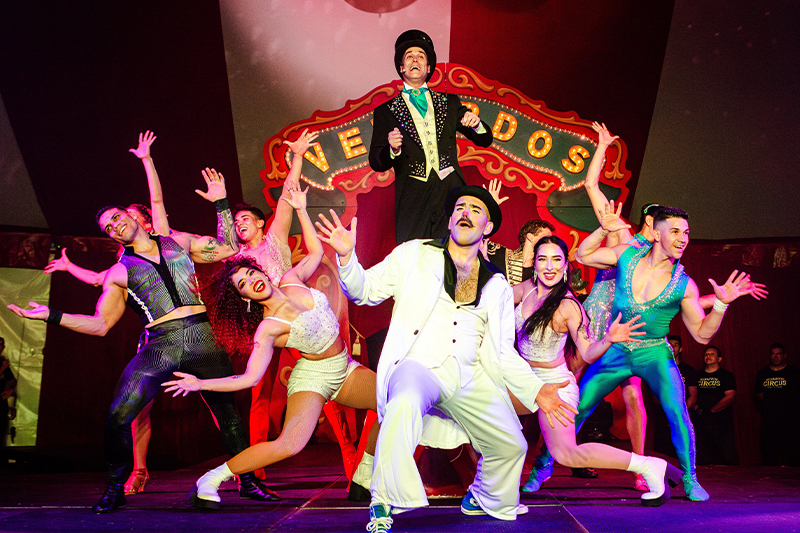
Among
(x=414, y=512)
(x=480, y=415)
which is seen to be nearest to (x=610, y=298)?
(x=480, y=415)

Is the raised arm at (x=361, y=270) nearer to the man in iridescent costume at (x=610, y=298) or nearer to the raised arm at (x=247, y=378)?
the raised arm at (x=247, y=378)

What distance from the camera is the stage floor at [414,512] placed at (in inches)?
109

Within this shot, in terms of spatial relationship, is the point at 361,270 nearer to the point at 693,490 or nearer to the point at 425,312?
the point at 425,312

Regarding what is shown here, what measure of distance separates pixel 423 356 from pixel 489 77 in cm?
463

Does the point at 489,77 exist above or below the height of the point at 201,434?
above

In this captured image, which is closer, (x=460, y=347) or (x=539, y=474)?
(x=460, y=347)

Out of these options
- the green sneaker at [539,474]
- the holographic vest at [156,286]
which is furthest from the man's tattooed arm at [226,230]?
the green sneaker at [539,474]

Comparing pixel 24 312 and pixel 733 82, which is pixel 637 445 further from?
pixel 733 82

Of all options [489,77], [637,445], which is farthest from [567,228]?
[637,445]

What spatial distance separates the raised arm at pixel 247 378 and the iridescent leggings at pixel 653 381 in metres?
1.82

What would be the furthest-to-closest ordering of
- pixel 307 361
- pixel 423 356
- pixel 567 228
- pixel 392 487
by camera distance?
pixel 567 228 < pixel 307 361 < pixel 423 356 < pixel 392 487

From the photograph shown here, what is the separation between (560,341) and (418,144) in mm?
1458

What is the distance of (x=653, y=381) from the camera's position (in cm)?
371

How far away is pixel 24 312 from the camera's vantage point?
3.53 metres
